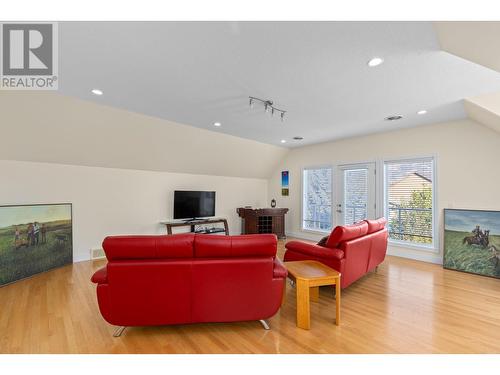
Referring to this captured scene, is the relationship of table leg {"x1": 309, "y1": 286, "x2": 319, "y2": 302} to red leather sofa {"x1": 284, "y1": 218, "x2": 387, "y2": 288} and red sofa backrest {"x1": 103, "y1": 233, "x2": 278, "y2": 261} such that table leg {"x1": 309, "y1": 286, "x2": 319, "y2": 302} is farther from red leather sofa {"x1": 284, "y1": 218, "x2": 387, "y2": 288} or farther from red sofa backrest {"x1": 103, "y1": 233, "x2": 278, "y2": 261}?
red sofa backrest {"x1": 103, "y1": 233, "x2": 278, "y2": 261}

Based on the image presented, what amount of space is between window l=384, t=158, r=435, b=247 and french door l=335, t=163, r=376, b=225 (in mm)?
325

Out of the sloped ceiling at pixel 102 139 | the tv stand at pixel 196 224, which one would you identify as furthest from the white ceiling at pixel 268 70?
the tv stand at pixel 196 224

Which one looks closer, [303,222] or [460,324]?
[460,324]

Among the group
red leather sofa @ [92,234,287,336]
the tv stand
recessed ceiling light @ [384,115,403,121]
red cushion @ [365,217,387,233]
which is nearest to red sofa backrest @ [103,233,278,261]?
red leather sofa @ [92,234,287,336]

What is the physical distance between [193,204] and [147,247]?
382 cm

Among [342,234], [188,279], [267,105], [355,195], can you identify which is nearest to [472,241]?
[355,195]

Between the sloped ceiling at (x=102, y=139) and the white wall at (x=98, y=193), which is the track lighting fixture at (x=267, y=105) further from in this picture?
the white wall at (x=98, y=193)

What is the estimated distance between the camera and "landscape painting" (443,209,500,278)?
3623mm

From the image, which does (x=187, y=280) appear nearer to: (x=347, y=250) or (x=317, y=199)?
(x=347, y=250)

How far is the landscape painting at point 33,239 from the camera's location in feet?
10.9

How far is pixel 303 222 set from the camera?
Result: 670 centimetres

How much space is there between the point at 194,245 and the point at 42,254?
347 centimetres
